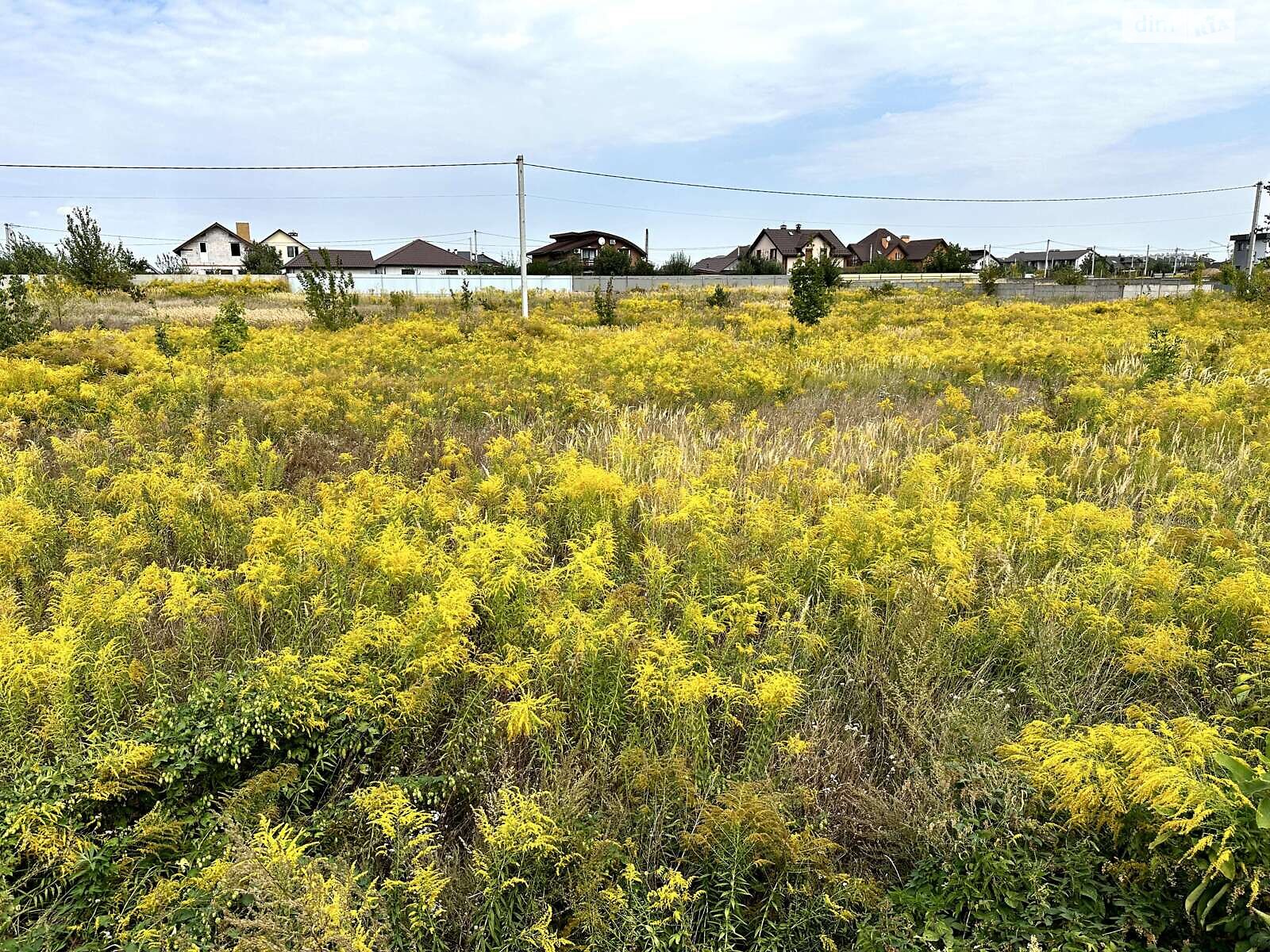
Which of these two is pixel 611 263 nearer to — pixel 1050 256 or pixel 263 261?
pixel 263 261

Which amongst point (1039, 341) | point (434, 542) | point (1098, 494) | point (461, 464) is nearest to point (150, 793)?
point (434, 542)

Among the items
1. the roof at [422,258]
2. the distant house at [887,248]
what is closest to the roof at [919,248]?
the distant house at [887,248]

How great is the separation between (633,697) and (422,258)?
71149 millimetres

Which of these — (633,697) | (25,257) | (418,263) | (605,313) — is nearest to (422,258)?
(418,263)

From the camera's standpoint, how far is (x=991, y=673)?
10.6 feet

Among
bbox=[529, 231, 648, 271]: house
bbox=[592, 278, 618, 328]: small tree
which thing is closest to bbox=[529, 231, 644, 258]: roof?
bbox=[529, 231, 648, 271]: house

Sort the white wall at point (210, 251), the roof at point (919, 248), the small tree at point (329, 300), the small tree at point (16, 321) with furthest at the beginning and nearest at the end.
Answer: the roof at point (919, 248), the white wall at point (210, 251), the small tree at point (329, 300), the small tree at point (16, 321)

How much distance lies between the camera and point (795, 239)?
7569 cm

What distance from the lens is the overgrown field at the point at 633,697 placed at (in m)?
2.05

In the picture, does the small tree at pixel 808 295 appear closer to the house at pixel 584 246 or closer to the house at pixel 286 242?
the house at pixel 584 246

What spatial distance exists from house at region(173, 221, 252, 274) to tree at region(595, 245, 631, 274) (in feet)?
117

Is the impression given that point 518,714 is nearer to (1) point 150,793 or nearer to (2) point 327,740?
(2) point 327,740

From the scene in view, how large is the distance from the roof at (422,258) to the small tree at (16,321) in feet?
189

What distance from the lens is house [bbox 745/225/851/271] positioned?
7275 cm
